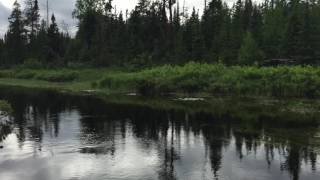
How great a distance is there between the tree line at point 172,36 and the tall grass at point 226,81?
14.1 metres

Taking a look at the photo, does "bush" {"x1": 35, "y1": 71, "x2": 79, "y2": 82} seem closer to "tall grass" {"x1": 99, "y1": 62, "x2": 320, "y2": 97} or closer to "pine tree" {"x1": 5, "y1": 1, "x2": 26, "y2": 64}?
"tall grass" {"x1": 99, "y1": 62, "x2": 320, "y2": 97}

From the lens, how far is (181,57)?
8812 centimetres

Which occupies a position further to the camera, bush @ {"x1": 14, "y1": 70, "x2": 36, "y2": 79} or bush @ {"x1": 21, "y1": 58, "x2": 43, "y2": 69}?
bush @ {"x1": 21, "y1": 58, "x2": 43, "y2": 69}

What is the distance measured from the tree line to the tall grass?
46.1 ft

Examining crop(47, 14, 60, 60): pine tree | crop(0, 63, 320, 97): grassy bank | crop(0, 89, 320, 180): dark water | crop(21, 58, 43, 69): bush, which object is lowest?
crop(0, 89, 320, 180): dark water

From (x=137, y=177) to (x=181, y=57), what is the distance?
2641 inches

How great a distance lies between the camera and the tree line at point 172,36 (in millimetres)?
79037

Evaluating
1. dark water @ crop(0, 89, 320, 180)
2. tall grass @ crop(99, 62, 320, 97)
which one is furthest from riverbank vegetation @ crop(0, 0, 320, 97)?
dark water @ crop(0, 89, 320, 180)

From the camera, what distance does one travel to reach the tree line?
79.0 m

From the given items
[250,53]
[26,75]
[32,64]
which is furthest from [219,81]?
[32,64]

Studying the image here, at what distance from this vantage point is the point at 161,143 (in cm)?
3017

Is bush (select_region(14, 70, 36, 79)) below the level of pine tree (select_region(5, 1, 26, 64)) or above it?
below

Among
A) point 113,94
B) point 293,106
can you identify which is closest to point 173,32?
point 113,94

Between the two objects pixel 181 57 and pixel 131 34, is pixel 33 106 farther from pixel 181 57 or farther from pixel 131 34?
pixel 131 34
